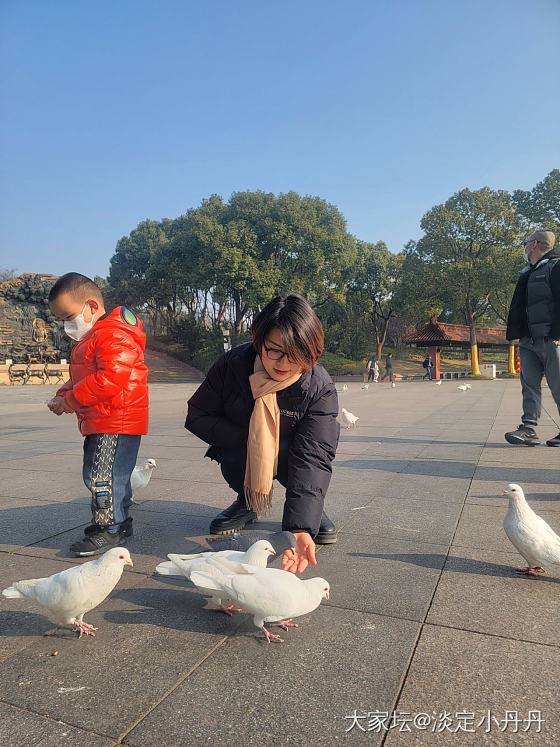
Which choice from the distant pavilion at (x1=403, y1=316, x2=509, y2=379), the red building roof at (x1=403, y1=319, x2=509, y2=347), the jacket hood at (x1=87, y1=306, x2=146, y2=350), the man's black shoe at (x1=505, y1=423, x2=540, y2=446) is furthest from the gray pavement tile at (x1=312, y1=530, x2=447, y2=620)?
the red building roof at (x1=403, y1=319, x2=509, y2=347)

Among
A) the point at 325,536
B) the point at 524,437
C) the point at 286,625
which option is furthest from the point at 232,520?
the point at 524,437

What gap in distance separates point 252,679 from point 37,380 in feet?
96.4

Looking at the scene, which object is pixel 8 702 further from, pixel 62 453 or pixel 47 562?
pixel 62 453

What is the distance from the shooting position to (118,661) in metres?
1.84

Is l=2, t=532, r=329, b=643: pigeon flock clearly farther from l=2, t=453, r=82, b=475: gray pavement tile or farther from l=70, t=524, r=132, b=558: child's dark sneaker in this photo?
l=2, t=453, r=82, b=475: gray pavement tile

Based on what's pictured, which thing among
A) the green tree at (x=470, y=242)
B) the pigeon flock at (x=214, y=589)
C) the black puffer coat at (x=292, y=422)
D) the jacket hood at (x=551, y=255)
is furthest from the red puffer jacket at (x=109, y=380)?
the green tree at (x=470, y=242)

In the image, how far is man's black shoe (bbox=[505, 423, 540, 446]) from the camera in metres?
5.97

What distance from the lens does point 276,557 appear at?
2.77 metres

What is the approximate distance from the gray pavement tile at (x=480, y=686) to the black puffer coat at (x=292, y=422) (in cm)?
79

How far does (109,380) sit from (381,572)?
1779 mm

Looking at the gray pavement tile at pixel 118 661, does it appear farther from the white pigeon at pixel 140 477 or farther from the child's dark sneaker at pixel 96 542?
the white pigeon at pixel 140 477

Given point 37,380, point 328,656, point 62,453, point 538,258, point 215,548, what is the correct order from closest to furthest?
point 328,656 → point 215,548 → point 538,258 → point 62,453 → point 37,380

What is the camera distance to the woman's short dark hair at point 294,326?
7.97 feet

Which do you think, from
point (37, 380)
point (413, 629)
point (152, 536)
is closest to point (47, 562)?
point (152, 536)
